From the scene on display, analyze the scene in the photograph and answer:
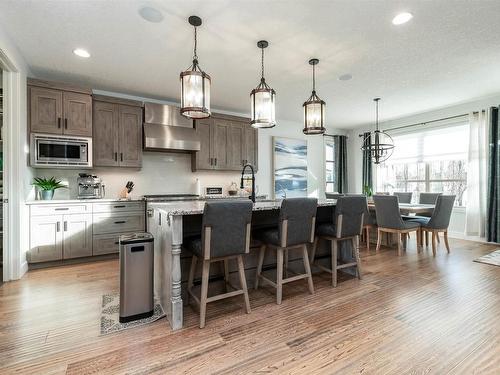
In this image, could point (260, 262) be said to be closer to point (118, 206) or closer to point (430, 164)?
point (118, 206)

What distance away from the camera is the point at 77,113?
3625 millimetres

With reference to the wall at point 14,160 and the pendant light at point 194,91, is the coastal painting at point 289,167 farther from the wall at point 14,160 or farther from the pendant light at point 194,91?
the wall at point 14,160

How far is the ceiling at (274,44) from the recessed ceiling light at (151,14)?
0.06 meters

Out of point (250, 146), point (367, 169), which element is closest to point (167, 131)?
point (250, 146)

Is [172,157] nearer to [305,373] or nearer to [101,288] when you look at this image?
[101,288]

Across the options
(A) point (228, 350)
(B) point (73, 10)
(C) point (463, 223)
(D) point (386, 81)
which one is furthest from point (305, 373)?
(C) point (463, 223)

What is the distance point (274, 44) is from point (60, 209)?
342 cm

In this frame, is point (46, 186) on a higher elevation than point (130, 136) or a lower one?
lower

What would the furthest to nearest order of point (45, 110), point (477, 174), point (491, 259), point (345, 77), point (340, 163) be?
point (340, 163) < point (477, 174) < point (345, 77) < point (491, 259) < point (45, 110)

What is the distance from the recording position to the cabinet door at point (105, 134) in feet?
12.5

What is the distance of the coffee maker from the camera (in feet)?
12.5

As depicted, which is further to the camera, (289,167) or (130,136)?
(289,167)

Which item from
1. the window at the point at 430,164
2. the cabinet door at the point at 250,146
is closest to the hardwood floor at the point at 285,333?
the cabinet door at the point at 250,146

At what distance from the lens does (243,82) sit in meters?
3.86
